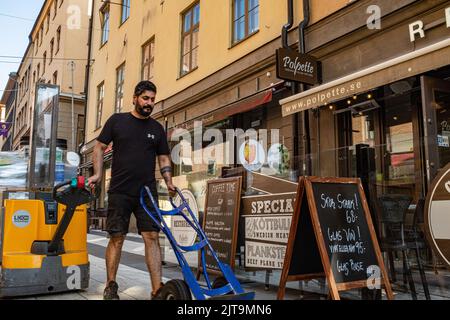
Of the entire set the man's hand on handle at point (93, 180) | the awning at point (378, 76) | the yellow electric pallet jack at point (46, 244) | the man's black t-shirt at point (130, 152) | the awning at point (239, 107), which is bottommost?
the yellow electric pallet jack at point (46, 244)

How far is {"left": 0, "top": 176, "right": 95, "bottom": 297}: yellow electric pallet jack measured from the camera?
12.1 ft

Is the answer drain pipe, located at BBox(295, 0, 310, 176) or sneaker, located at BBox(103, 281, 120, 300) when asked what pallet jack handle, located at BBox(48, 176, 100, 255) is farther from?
drain pipe, located at BBox(295, 0, 310, 176)

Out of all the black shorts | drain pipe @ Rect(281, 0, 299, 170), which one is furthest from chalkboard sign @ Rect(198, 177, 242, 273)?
drain pipe @ Rect(281, 0, 299, 170)

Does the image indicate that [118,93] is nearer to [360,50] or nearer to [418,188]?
[360,50]

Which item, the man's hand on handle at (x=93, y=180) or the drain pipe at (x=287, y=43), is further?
the drain pipe at (x=287, y=43)

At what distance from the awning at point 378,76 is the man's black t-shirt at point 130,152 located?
125 inches

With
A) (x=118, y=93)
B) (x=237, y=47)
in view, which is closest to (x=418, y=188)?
(x=237, y=47)

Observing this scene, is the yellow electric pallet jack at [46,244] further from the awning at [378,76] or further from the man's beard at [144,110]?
the awning at [378,76]

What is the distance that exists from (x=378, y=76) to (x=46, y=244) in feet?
14.3

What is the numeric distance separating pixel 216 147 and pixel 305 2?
472cm

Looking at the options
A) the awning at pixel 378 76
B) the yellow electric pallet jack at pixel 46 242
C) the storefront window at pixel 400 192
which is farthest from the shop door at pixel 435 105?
the yellow electric pallet jack at pixel 46 242

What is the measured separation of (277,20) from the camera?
870 centimetres

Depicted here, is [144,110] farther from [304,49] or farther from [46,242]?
[304,49]

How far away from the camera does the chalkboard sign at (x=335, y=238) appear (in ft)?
11.3
